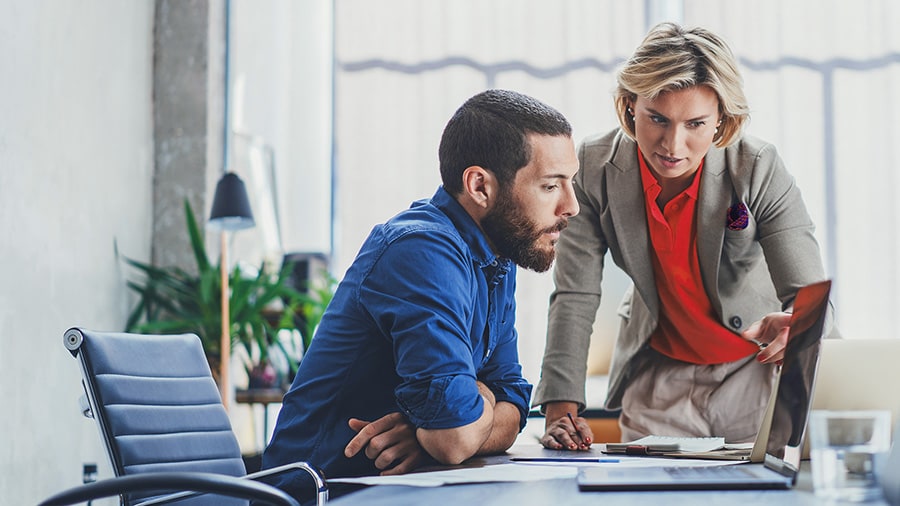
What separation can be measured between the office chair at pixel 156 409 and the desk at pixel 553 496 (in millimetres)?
249

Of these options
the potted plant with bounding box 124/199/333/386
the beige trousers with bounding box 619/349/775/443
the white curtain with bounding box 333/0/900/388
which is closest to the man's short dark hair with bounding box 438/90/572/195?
the beige trousers with bounding box 619/349/775/443

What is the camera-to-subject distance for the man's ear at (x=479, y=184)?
154cm

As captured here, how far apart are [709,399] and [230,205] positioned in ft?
6.76

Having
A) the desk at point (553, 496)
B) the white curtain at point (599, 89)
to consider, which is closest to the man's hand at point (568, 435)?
the desk at point (553, 496)

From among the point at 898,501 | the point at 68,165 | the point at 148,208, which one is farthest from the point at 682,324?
the point at 148,208

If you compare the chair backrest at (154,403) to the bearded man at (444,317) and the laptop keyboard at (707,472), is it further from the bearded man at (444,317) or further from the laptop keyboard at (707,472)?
the laptop keyboard at (707,472)

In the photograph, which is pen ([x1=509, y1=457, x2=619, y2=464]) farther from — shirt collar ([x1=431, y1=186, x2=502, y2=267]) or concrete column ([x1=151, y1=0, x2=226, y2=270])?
concrete column ([x1=151, y1=0, x2=226, y2=270])

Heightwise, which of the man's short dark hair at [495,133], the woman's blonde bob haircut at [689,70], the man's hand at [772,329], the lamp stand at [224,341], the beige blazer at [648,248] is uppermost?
the woman's blonde bob haircut at [689,70]

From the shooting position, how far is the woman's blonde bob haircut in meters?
1.71

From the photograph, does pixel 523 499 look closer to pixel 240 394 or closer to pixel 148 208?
pixel 240 394

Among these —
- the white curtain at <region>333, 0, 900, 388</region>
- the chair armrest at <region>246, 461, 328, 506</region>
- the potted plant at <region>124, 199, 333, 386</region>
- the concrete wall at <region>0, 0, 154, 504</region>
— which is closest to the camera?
the chair armrest at <region>246, 461, 328, 506</region>

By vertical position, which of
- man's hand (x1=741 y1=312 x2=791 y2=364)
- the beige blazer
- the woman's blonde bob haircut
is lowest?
man's hand (x1=741 y1=312 x2=791 y2=364)

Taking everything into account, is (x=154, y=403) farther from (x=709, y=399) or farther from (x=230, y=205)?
(x=230, y=205)

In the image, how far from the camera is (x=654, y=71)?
1729 millimetres
